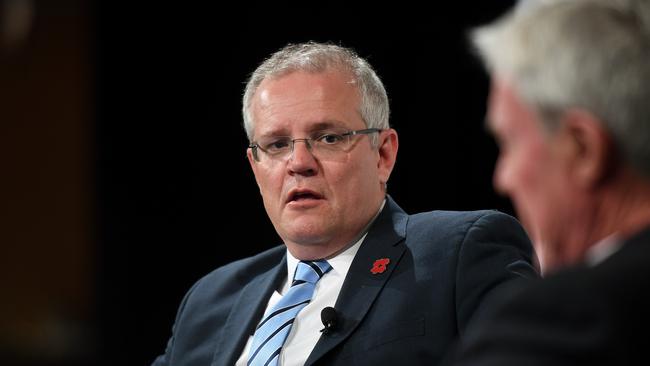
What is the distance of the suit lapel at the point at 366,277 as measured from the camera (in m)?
2.59

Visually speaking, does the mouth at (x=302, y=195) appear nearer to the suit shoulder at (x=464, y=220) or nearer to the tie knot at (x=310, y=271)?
the tie knot at (x=310, y=271)

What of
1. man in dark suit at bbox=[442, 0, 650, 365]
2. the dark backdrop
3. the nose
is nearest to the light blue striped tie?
the nose

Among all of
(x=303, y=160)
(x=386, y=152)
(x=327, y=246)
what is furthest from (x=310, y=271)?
(x=386, y=152)

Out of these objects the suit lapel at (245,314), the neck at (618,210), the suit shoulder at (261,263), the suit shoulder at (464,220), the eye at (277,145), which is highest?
the neck at (618,210)

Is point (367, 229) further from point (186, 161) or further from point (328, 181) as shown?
point (186, 161)

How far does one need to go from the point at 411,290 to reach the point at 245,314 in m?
0.64

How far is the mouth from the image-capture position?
9.46ft

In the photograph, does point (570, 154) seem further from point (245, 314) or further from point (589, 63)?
point (245, 314)

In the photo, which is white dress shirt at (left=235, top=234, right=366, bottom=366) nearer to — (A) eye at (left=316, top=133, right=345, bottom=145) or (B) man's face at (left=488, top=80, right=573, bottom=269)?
(A) eye at (left=316, top=133, right=345, bottom=145)

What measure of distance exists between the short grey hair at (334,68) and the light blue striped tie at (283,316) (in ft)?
1.62

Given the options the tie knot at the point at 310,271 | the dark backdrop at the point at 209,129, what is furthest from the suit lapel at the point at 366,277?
the dark backdrop at the point at 209,129

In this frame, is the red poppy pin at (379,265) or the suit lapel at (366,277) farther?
the red poppy pin at (379,265)

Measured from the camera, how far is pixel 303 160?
2896mm

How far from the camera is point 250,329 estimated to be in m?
2.92
